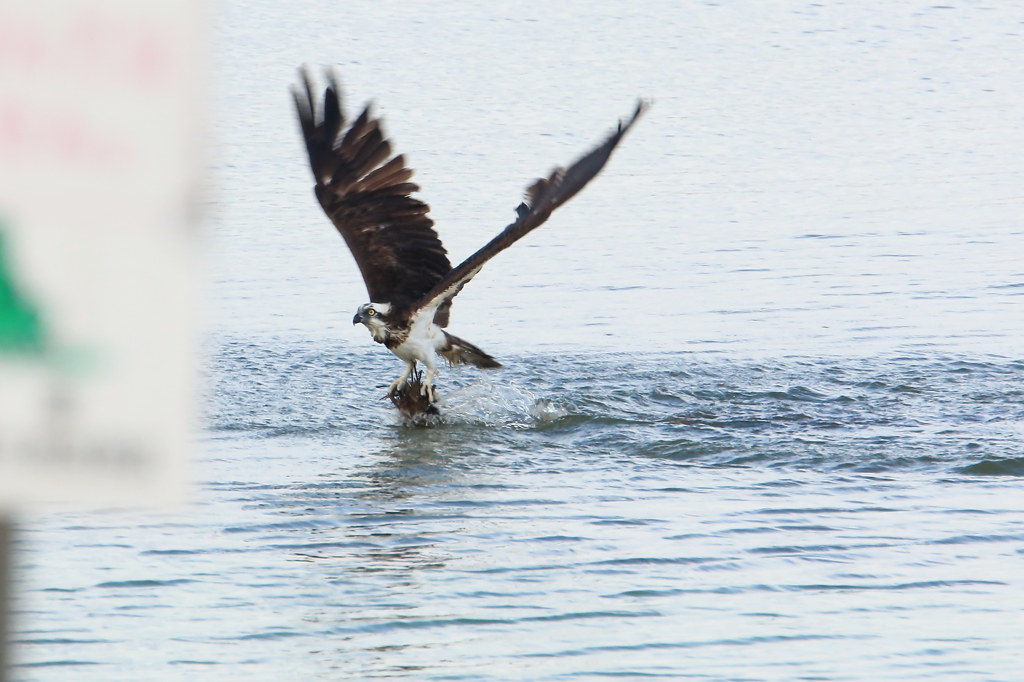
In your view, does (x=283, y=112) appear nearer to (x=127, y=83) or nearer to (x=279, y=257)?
(x=279, y=257)

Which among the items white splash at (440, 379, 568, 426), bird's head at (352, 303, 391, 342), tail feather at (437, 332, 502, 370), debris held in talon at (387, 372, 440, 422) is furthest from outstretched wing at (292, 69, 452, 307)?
white splash at (440, 379, 568, 426)

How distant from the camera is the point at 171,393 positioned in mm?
1293

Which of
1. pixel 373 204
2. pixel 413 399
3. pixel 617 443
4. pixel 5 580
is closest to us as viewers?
pixel 5 580

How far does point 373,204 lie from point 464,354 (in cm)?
102

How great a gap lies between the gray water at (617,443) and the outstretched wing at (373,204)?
2.77 ft

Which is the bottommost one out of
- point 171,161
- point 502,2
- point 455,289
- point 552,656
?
point 552,656

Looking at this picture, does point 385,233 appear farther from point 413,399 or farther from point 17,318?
point 17,318

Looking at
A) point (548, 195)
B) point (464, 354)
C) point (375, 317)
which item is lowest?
point (464, 354)

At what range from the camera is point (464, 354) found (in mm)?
8422

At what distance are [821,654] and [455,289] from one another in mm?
3268

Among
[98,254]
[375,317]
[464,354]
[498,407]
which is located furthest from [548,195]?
[98,254]

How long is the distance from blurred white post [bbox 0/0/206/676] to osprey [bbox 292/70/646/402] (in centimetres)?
611

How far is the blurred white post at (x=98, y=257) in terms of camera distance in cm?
127

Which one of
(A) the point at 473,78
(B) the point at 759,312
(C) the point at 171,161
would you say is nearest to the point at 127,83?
(C) the point at 171,161
